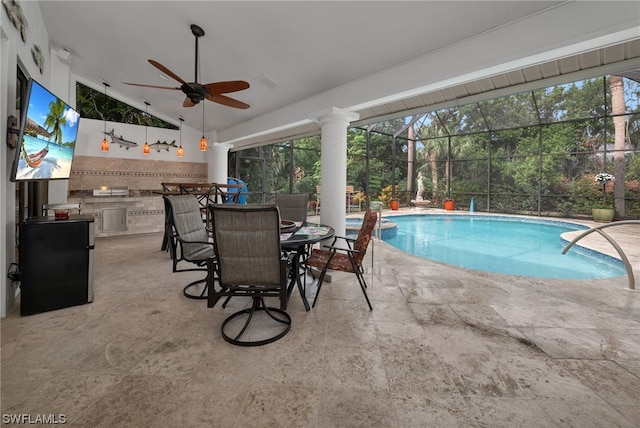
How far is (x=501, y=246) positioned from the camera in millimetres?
6320

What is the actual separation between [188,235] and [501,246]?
6.32m

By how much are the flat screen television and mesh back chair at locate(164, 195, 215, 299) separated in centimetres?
103

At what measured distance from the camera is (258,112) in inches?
226

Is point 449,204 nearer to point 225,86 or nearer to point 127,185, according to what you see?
point 225,86

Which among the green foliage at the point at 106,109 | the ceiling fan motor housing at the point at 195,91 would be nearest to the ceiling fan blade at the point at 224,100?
the ceiling fan motor housing at the point at 195,91

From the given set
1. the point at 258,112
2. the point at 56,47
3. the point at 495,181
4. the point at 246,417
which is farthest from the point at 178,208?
the point at 495,181

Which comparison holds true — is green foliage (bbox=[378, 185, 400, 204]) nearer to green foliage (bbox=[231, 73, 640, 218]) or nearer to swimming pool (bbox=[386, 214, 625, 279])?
green foliage (bbox=[231, 73, 640, 218])

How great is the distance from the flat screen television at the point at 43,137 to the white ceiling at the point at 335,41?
1522 mm

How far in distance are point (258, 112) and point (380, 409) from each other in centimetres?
547

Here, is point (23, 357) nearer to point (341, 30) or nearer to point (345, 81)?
point (341, 30)

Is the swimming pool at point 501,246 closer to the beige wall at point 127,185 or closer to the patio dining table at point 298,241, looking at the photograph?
the patio dining table at point 298,241

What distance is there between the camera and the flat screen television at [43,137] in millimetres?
2211

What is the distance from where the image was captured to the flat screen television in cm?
221

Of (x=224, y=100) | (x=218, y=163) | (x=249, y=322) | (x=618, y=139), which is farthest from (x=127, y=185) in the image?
(x=618, y=139)
